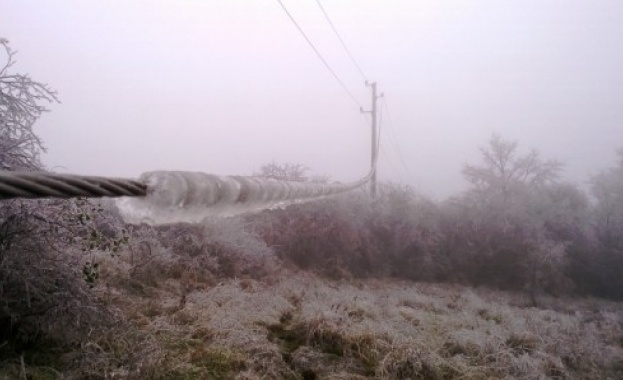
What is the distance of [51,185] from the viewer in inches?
27.4

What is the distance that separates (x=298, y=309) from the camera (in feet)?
25.3

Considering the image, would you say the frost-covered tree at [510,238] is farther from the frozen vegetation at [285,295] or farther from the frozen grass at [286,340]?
the frozen grass at [286,340]

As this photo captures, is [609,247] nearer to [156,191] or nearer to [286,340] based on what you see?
[286,340]

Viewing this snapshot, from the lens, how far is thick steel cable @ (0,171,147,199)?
2.09 feet

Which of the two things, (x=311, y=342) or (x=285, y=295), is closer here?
(x=311, y=342)

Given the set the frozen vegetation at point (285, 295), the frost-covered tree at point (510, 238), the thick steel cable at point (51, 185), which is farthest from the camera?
the frost-covered tree at point (510, 238)

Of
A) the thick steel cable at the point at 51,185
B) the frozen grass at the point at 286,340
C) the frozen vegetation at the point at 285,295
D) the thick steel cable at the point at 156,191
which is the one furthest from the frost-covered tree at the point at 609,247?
the thick steel cable at the point at 51,185

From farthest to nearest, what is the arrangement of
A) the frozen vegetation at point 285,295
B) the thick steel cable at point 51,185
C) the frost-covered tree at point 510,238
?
the frost-covered tree at point 510,238, the frozen vegetation at point 285,295, the thick steel cable at point 51,185

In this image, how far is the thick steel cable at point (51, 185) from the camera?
25.1 inches

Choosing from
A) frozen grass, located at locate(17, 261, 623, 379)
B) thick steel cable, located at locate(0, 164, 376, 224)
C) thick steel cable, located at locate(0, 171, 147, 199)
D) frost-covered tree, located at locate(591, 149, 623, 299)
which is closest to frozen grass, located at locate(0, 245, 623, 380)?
frozen grass, located at locate(17, 261, 623, 379)

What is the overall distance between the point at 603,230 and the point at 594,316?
25.9 feet

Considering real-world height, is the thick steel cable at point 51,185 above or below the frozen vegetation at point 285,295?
above

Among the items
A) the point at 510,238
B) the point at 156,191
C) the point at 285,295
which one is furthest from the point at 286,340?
the point at 510,238

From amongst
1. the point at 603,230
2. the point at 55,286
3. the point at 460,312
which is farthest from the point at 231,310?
the point at 603,230
